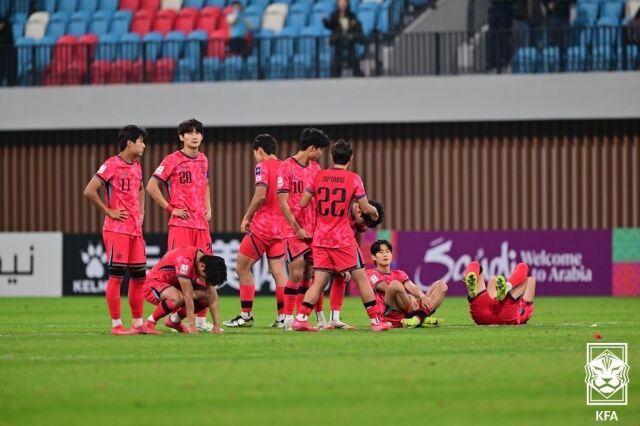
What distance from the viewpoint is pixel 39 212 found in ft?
102

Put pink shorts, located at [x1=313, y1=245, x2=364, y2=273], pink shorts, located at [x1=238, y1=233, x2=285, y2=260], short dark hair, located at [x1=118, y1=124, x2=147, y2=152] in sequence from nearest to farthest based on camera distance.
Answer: short dark hair, located at [x1=118, y1=124, x2=147, y2=152]
pink shorts, located at [x1=313, y1=245, x2=364, y2=273]
pink shorts, located at [x1=238, y1=233, x2=285, y2=260]

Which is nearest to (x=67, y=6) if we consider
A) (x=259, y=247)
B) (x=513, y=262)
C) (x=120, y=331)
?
(x=513, y=262)

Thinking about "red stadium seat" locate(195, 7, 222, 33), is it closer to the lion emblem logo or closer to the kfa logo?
the kfa logo

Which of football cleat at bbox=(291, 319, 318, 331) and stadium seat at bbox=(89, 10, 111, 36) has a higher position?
stadium seat at bbox=(89, 10, 111, 36)

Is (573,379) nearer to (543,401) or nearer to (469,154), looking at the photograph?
(543,401)

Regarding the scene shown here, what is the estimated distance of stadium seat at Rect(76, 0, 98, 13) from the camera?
31.9 m

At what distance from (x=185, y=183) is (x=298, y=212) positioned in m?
1.32

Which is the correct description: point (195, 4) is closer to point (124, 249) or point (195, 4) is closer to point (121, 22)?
point (121, 22)

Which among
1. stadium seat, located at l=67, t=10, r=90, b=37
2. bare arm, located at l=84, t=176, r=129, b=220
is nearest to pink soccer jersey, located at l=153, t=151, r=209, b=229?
bare arm, located at l=84, t=176, r=129, b=220

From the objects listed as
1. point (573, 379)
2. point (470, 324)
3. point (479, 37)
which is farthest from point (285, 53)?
point (573, 379)

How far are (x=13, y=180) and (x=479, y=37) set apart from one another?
10.5m

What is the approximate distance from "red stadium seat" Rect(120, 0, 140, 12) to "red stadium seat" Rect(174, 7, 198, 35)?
121cm

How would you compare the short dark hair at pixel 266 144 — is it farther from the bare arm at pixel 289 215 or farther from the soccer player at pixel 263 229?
the bare arm at pixel 289 215

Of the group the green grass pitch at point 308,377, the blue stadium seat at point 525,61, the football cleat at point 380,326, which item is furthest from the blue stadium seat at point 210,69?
the football cleat at point 380,326
